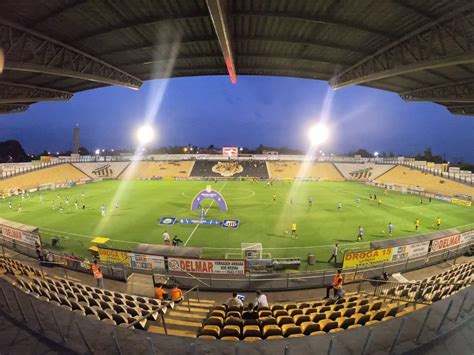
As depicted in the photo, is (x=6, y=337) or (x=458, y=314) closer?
(x=6, y=337)

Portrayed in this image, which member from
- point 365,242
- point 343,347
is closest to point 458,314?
point 343,347

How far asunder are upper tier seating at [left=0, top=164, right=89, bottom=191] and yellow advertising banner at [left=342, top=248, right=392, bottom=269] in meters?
59.3

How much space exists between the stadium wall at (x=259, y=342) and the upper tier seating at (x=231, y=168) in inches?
2710

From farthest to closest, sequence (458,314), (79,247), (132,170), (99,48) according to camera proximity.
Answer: (132,170), (79,247), (99,48), (458,314)

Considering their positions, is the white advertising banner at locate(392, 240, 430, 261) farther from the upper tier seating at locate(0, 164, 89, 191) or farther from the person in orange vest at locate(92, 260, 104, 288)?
the upper tier seating at locate(0, 164, 89, 191)

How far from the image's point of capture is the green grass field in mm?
22094

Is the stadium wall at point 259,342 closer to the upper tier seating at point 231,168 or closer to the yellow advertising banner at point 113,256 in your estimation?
the yellow advertising banner at point 113,256

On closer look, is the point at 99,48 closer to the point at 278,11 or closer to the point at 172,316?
the point at 278,11

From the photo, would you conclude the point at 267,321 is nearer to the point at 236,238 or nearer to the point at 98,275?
the point at 98,275

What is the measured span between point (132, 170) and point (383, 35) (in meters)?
76.0

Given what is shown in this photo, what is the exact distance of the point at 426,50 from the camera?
14531 millimetres

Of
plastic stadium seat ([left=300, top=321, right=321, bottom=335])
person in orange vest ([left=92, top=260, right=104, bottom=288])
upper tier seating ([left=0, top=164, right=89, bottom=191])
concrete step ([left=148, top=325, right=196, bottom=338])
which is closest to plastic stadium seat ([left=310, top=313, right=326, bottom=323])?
plastic stadium seat ([left=300, top=321, right=321, bottom=335])

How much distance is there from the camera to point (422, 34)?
1468 cm

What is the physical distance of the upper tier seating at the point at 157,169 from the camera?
77.1m
